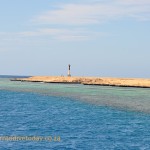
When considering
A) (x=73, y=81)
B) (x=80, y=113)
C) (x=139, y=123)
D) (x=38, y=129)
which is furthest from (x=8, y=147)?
(x=73, y=81)

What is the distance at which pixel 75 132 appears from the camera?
101ft

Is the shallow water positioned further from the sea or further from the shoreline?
the shoreline

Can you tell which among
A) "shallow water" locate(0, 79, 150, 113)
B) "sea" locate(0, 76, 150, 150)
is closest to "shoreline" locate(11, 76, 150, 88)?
"shallow water" locate(0, 79, 150, 113)

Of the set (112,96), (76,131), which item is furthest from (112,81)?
(76,131)

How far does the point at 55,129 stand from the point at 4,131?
167 inches

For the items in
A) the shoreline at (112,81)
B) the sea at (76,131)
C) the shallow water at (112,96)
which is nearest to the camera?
the sea at (76,131)

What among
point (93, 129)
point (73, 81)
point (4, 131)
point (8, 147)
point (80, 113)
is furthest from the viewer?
point (73, 81)

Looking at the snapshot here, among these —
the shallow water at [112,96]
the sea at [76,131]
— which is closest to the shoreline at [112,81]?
the shallow water at [112,96]

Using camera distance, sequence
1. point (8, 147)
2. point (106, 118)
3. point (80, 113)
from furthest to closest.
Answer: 1. point (80, 113)
2. point (106, 118)
3. point (8, 147)

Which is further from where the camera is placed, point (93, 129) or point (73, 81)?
point (73, 81)

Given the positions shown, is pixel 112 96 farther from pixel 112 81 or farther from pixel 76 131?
pixel 112 81

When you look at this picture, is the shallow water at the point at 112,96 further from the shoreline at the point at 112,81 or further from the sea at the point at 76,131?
the shoreline at the point at 112,81

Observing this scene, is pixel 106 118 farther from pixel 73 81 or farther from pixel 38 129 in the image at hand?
pixel 73 81

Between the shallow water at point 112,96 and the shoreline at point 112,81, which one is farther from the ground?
the shoreline at point 112,81
